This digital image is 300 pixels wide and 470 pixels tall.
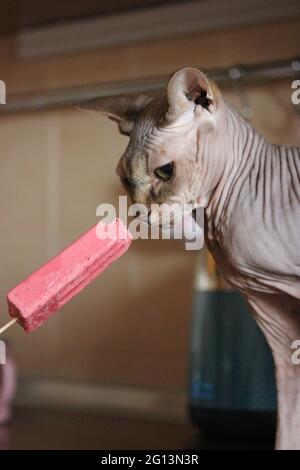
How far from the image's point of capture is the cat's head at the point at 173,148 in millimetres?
394

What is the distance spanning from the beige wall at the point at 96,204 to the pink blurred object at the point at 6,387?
87 mm

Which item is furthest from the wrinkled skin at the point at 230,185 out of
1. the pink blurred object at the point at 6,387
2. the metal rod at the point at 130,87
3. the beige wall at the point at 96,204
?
the pink blurred object at the point at 6,387

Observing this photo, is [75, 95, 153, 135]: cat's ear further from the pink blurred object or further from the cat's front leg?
the pink blurred object

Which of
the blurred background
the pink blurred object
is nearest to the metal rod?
the blurred background

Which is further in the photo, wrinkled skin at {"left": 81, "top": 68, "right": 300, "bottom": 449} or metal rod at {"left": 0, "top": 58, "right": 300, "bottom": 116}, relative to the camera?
metal rod at {"left": 0, "top": 58, "right": 300, "bottom": 116}

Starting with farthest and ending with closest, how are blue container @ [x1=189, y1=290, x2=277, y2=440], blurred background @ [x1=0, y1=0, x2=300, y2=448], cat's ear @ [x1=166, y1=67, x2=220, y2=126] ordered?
blurred background @ [x1=0, y1=0, x2=300, y2=448], blue container @ [x1=189, y1=290, x2=277, y2=440], cat's ear @ [x1=166, y1=67, x2=220, y2=126]

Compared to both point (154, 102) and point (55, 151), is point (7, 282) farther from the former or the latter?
point (154, 102)

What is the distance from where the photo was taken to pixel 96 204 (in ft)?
3.17

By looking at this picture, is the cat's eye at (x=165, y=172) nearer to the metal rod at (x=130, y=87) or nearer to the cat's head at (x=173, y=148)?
the cat's head at (x=173, y=148)

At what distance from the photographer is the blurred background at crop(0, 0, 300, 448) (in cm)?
84

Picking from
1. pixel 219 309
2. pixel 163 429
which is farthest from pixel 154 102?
pixel 163 429

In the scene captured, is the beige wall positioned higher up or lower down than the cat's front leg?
higher up
